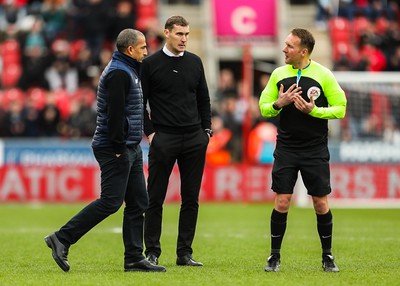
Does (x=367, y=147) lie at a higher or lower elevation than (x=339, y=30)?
lower

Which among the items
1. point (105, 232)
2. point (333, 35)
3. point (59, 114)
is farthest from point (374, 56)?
point (105, 232)

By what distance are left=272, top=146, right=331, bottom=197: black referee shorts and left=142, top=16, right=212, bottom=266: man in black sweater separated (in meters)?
1.07

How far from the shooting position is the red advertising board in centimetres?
2288

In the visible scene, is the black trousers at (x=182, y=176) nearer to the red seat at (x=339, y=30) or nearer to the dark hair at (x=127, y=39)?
the dark hair at (x=127, y=39)

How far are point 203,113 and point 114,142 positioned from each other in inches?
59.0

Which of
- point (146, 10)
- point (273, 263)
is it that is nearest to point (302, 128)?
point (273, 263)

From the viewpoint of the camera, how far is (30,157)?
938 inches

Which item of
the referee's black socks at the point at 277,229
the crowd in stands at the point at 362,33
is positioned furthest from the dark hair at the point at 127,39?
the crowd in stands at the point at 362,33

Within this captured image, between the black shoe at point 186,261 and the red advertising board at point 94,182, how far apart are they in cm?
1133

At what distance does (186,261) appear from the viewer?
1141 centimetres

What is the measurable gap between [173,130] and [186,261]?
1.31m

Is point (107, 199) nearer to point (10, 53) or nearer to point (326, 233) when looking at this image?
point (326, 233)

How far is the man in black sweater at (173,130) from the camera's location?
37.3ft

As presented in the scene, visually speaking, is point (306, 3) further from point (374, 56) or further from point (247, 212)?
point (247, 212)
